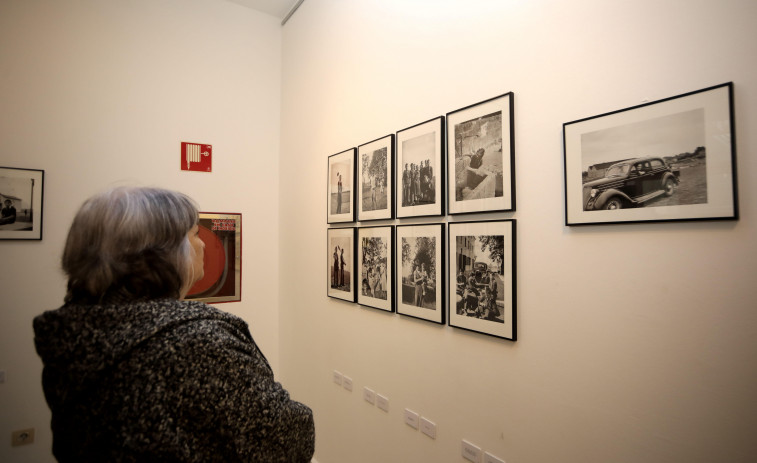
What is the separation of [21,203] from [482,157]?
3.56m

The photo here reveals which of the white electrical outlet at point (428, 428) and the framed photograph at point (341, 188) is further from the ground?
the framed photograph at point (341, 188)

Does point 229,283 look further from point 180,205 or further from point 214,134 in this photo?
point 180,205

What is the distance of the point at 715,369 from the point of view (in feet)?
3.91

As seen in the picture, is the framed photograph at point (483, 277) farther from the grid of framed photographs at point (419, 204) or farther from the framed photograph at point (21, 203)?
the framed photograph at point (21, 203)

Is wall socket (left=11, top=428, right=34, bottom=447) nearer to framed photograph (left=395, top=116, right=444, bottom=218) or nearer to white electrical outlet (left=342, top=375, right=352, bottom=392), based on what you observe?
white electrical outlet (left=342, top=375, right=352, bottom=392)

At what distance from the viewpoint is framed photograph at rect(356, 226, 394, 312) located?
250cm

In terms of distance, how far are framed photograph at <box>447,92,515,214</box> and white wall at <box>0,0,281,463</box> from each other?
8.46ft

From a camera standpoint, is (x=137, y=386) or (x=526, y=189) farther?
(x=526, y=189)

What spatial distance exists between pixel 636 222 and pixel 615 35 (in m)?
0.71

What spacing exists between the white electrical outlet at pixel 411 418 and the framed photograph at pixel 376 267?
2.02ft

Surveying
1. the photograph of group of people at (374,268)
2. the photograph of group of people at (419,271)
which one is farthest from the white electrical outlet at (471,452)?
the photograph of group of people at (374,268)

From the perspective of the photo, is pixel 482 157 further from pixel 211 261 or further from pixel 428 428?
pixel 211 261

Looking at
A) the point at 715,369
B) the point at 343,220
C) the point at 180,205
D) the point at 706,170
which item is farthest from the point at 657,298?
the point at 343,220

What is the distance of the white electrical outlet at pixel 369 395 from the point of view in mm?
2668
